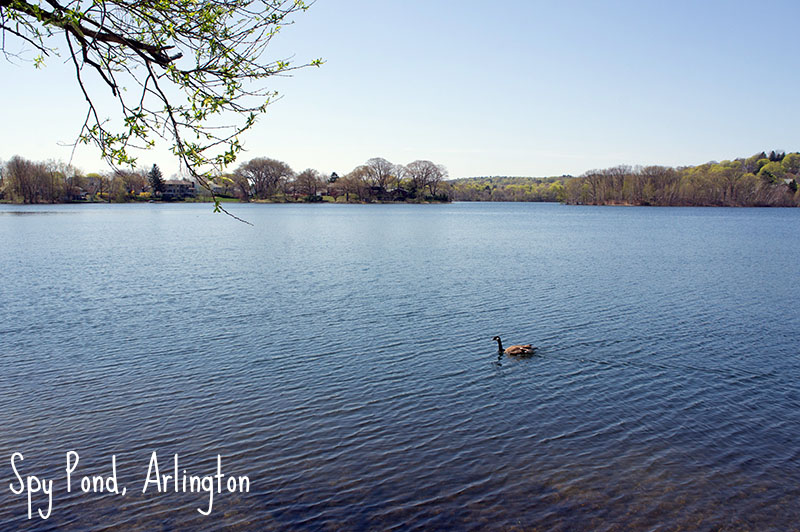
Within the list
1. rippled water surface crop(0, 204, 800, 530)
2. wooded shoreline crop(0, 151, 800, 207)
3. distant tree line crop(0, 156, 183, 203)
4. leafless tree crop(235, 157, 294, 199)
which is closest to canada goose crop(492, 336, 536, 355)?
rippled water surface crop(0, 204, 800, 530)

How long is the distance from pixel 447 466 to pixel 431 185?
588 feet

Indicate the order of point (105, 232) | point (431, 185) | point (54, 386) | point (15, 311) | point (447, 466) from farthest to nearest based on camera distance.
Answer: point (431, 185), point (105, 232), point (15, 311), point (54, 386), point (447, 466)

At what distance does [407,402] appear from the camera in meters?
11.8

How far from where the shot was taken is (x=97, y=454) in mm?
9188

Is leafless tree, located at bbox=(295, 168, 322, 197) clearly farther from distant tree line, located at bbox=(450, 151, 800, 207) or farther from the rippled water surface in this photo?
the rippled water surface

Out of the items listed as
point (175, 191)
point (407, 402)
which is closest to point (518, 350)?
point (407, 402)

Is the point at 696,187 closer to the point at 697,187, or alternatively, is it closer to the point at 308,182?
the point at 697,187

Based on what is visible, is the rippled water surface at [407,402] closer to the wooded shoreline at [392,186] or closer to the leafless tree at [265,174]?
the wooded shoreline at [392,186]

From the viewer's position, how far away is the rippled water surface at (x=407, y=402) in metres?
7.96

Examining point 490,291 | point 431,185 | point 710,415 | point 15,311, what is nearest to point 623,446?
point 710,415

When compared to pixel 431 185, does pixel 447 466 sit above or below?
below

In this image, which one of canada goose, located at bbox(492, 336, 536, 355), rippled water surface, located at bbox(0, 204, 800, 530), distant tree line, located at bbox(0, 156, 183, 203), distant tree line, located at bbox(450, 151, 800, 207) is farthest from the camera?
distant tree line, located at bbox(450, 151, 800, 207)

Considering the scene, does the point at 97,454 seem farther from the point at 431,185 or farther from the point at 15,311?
the point at 431,185

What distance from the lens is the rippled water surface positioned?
7957 mm
